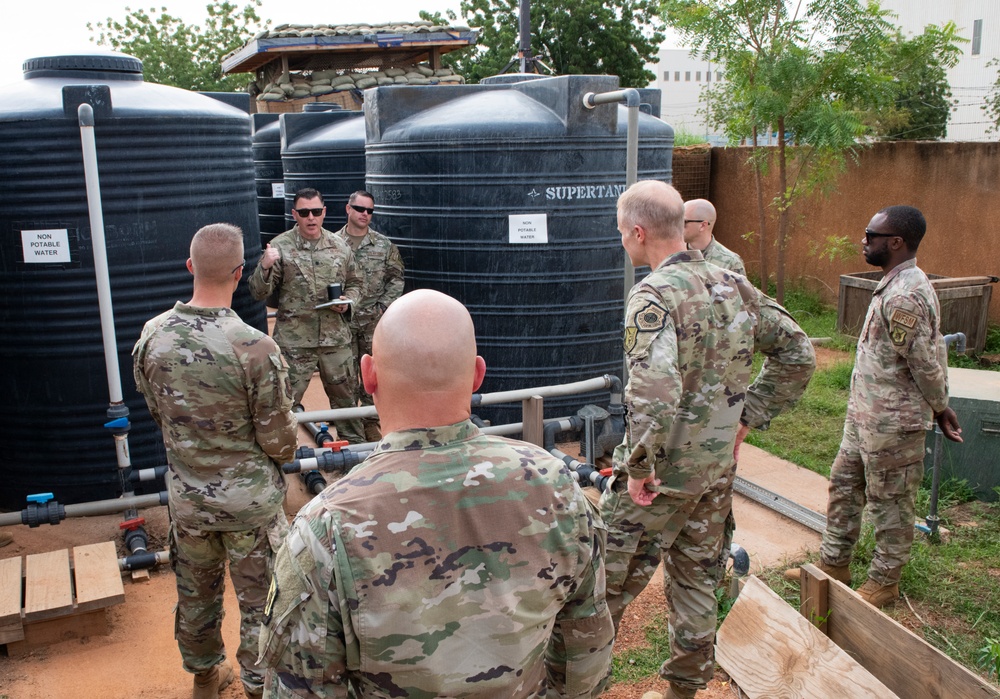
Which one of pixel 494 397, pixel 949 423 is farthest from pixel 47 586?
pixel 949 423

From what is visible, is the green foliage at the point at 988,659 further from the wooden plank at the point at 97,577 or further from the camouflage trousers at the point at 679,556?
the wooden plank at the point at 97,577

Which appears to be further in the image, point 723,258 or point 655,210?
point 723,258

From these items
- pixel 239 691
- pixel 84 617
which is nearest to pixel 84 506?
pixel 84 617

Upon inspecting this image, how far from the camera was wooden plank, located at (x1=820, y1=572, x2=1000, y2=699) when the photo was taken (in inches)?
88.4

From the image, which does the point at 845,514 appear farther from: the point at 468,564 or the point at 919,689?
the point at 468,564

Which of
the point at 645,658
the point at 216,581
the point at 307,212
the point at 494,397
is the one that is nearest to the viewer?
the point at 216,581

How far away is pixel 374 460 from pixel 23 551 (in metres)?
4.22

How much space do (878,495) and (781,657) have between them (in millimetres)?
1761

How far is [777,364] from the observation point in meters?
3.63

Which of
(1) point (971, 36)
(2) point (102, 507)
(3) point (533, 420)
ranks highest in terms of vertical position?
(1) point (971, 36)

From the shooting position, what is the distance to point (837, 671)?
235 centimetres

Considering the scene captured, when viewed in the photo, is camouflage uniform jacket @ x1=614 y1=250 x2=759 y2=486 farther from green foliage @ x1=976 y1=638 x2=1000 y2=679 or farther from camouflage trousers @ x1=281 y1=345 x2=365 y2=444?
camouflage trousers @ x1=281 y1=345 x2=365 y2=444

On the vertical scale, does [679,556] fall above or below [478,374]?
below

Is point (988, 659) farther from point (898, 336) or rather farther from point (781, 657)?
point (781, 657)
